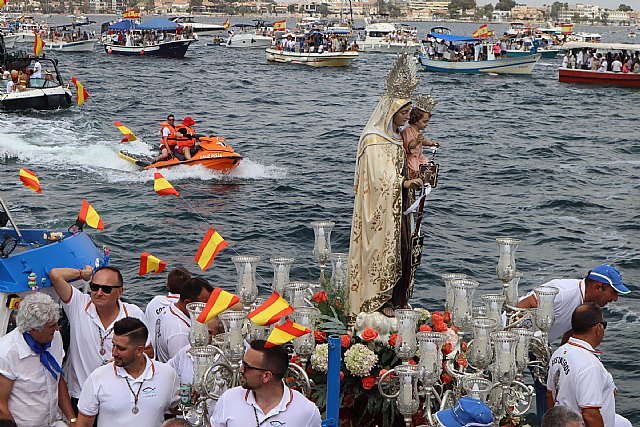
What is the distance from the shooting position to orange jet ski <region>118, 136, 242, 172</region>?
78.6 feet

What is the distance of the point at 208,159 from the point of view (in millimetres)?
24016

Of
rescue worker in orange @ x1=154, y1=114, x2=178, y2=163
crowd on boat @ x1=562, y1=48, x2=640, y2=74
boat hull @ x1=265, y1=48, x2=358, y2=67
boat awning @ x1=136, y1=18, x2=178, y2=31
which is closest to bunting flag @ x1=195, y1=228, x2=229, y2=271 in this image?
rescue worker in orange @ x1=154, y1=114, x2=178, y2=163

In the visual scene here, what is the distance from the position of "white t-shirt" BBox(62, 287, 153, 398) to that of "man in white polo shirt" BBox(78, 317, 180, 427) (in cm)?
90

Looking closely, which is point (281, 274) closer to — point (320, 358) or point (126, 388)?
point (320, 358)

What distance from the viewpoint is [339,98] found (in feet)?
153

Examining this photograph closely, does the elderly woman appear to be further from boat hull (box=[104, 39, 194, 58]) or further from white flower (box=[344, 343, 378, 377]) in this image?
boat hull (box=[104, 39, 194, 58])

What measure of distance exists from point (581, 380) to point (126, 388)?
9.89 feet

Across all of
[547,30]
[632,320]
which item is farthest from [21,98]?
[547,30]

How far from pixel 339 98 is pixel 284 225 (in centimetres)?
2683

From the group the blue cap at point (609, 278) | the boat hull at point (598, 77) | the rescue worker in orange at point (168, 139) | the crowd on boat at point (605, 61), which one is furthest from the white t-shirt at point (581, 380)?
the crowd on boat at point (605, 61)

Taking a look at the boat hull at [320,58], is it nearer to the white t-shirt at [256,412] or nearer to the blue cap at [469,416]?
the white t-shirt at [256,412]

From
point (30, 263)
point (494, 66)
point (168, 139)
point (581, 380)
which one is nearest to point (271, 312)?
point (581, 380)

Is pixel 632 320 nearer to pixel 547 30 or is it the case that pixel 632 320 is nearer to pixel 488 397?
pixel 488 397

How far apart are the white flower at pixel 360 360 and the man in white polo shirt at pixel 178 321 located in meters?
1.23
